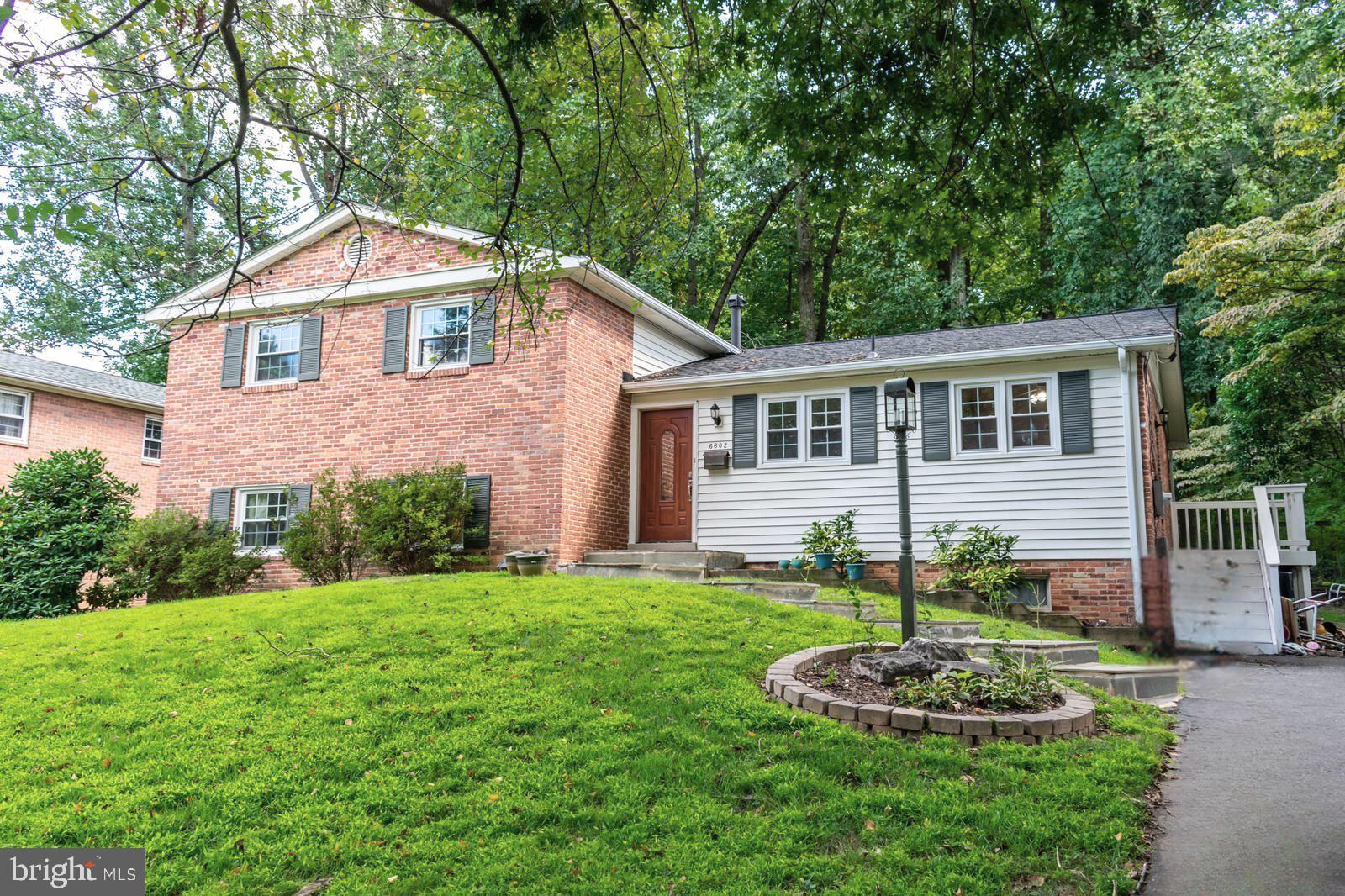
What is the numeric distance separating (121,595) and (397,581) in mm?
5447

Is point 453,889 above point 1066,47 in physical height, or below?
below

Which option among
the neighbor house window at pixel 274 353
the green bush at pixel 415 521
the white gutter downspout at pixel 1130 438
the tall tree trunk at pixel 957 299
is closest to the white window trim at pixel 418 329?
the green bush at pixel 415 521

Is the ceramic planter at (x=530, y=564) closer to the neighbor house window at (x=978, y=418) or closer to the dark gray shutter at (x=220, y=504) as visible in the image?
the dark gray shutter at (x=220, y=504)

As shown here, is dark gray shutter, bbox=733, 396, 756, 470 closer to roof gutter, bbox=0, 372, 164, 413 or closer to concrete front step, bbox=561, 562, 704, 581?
concrete front step, bbox=561, 562, 704, 581

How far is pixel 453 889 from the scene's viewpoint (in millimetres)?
3662

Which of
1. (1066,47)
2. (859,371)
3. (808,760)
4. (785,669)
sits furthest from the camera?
(859,371)

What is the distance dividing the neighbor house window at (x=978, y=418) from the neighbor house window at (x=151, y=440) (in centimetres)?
1853

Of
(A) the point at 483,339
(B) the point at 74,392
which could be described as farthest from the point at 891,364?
(B) the point at 74,392

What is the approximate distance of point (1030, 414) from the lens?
38.0 ft

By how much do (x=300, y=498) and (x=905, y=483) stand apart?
→ 10.1 metres

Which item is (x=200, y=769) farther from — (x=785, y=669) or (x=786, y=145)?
(x=786, y=145)

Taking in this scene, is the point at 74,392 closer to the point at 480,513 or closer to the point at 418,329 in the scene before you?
the point at 418,329

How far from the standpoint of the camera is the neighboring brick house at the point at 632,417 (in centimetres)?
1124

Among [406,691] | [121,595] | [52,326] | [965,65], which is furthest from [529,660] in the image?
[52,326]
